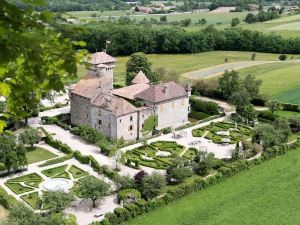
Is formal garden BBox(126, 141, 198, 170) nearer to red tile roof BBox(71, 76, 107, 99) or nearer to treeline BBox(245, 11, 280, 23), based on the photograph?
red tile roof BBox(71, 76, 107, 99)

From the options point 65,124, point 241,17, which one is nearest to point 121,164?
point 65,124

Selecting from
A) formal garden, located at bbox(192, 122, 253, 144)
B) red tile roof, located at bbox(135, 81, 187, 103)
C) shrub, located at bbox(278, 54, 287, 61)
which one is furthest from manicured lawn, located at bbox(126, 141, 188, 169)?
shrub, located at bbox(278, 54, 287, 61)

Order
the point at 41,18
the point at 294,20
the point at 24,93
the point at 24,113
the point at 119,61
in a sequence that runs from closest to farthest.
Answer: the point at 41,18 → the point at 24,93 → the point at 24,113 → the point at 119,61 → the point at 294,20

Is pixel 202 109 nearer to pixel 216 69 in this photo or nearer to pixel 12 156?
pixel 216 69

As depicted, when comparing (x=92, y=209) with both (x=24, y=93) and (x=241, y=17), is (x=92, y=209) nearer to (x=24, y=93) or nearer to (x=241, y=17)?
(x=24, y=93)

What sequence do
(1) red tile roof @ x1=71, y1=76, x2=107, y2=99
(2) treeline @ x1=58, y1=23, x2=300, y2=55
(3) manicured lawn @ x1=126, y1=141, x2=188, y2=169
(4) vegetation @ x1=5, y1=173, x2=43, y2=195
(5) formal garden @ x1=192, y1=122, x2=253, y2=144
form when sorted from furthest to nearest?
(2) treeline @ x1=58, y1=23, x2=300, y2=55
(1) red tile roof @ x1=71, y1=76, x2=107, y2=99
(5) formal garden @ x1=192, y1=122, x2=253, y2=144
(3) manicured lawn @ x1=126, y1=141, x2=188, y2=169
(4) vegetation @ x1=5, y1=173, x2=43, y2=195

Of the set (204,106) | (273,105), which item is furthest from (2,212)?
(273,105)

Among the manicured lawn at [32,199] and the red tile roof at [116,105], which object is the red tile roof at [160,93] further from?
the manicured lawn at [32,199]
